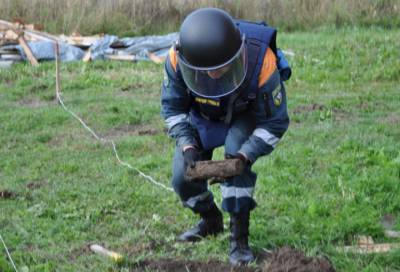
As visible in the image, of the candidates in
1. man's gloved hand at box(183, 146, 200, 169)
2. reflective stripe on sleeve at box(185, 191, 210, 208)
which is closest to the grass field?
reflective stripe on sleeve at box(185, 191, 210, 208)

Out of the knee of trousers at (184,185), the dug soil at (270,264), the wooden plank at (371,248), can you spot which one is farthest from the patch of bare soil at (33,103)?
the wooden plank at (371,248)

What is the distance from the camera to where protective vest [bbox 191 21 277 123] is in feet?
16.0

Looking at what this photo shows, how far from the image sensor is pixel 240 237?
17.2 feet

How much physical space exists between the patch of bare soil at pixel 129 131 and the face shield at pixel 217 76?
5.19m

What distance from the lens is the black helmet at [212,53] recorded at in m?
4.59

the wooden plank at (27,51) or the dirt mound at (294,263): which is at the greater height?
the dirt mound at (294,263)

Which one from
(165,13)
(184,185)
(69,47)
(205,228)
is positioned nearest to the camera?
(184,185)

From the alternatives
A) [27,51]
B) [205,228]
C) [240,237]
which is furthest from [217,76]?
[27,51]

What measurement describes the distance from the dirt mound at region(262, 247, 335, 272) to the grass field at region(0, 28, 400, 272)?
1.36 ft

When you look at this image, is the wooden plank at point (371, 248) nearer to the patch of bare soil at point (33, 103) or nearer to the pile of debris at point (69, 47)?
the patch of bare soil at point (33, 103)

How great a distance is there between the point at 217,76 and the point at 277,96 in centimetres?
49

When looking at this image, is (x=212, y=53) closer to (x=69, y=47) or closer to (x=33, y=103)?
(x=33, y=103)

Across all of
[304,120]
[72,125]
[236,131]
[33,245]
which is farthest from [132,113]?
[236,131]

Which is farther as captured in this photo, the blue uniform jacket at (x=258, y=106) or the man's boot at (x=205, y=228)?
the man's boot at (x=205, y=228)
